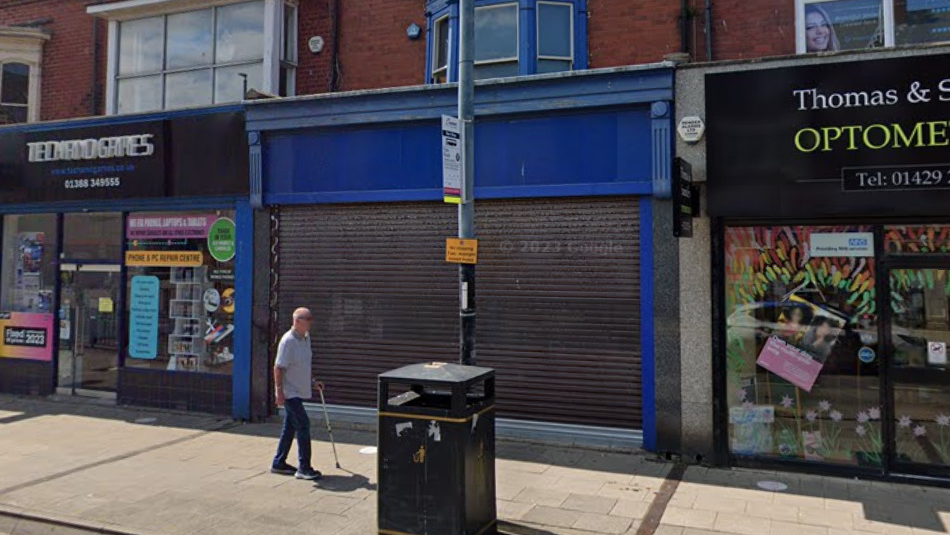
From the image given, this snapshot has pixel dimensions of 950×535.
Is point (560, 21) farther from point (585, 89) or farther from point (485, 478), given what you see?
point (485, 478)

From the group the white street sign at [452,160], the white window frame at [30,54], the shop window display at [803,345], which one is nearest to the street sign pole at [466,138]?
the white street sign at [452,160]

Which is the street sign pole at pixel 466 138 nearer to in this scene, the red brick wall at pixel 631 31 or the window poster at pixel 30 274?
the red brick wall at pixel 631 31

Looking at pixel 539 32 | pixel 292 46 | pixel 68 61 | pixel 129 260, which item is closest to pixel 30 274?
pixel 129 260

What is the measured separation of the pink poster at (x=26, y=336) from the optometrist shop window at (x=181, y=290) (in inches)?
69.0

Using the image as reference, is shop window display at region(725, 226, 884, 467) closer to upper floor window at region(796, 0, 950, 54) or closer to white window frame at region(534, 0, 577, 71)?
upper floor window at region(796, 0, 950, 54)

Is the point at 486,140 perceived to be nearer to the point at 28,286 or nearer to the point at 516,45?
the point at 516,45

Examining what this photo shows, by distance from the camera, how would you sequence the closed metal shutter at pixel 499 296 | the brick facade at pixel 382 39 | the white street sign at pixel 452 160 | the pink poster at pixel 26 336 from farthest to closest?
1. the pink poster at pixel 26 336
2. the brick facade at pixel 382 39
3. the closed metal shutter at pixel 499 296
4. the white street sign at pixel 452 160

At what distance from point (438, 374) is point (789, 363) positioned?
4336mm

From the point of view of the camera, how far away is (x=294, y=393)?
7082 millimetres

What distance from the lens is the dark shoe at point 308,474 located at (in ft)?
23.0

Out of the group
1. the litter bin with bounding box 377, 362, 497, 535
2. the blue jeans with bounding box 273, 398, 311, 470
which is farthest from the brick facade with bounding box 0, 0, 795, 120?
the litter bin with bounding box 377, 362, 497, 535

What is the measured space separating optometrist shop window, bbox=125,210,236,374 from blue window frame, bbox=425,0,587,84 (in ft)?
14.6

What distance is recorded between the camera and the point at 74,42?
13008 mm

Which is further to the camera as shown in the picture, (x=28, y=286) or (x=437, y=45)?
(x=28, y=286)
